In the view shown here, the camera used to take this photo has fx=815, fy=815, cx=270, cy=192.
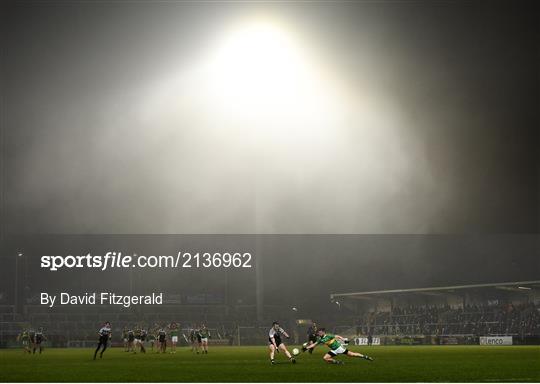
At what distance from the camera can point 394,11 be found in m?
25.2

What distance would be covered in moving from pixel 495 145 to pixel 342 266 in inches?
696

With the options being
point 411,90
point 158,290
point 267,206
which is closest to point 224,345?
point 158,290

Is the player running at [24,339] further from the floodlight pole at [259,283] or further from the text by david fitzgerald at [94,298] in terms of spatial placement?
the floodlight pole at [259,283]

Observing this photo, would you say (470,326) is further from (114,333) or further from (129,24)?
(129,24)
